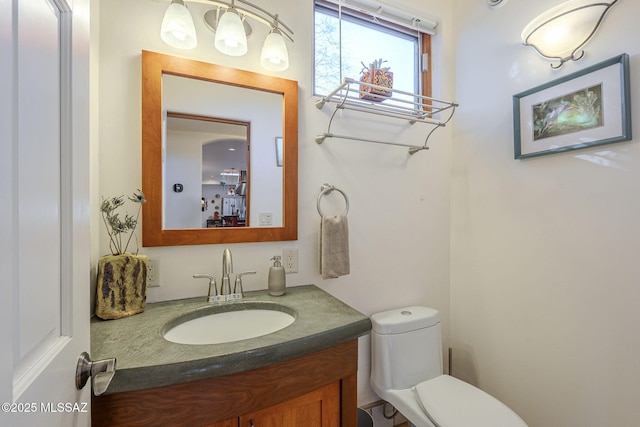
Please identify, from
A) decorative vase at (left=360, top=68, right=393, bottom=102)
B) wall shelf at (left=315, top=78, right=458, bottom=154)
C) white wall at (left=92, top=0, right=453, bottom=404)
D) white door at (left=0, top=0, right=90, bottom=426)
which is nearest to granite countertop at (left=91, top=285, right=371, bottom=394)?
white door at (left=0, top=0, right=90, bottom=426)

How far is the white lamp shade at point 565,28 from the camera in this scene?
1.06 metres

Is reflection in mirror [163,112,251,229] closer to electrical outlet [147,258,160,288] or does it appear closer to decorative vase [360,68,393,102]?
electrical outlet [147,258,160,288]

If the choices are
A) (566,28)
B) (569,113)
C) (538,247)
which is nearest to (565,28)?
(566,28)

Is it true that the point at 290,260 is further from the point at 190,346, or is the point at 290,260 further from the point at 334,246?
the point at 190,346

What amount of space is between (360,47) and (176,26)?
39.8 inches

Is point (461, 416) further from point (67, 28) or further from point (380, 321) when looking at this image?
point (67, 28)

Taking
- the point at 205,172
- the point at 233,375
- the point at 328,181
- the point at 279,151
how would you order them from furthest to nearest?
the point at 328,181
the point at 279,151
the point at 205,172
the point at 233,375

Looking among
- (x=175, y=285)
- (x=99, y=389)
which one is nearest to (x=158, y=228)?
(x=175, y=285)

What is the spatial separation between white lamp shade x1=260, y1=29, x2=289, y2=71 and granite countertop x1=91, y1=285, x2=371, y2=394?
3.35 ft

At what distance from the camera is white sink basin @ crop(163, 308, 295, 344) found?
0.96 m

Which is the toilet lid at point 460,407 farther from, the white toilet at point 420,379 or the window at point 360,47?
the window at point 360,47

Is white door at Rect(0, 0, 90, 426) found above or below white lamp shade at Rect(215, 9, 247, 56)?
below

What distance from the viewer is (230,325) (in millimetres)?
1039

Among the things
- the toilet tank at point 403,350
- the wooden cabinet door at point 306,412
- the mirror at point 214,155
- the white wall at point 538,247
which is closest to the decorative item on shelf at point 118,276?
the mirror at point 214,155
